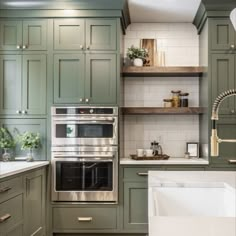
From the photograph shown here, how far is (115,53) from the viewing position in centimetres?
375

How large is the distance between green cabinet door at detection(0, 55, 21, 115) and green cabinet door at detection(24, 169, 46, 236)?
83 centimetres

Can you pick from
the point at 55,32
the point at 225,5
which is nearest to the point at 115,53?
the point at 55,32

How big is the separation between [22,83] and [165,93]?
5.81ft

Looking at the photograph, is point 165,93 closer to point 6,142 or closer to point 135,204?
point 135,204

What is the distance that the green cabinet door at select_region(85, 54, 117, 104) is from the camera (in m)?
3.72

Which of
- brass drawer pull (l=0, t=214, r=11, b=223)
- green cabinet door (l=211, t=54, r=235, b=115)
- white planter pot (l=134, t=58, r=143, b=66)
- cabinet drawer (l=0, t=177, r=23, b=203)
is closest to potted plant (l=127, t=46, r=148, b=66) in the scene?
white planter pot (l=134, t=58, r=143, b=66)

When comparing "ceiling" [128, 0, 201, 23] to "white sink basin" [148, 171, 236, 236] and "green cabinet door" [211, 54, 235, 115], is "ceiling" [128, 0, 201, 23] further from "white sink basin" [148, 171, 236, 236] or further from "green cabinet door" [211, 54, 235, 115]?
"white sink basin" [148, 171, 236, 236]

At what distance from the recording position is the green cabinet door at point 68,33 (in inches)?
148

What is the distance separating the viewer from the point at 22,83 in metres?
3.77

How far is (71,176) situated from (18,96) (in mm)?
1072

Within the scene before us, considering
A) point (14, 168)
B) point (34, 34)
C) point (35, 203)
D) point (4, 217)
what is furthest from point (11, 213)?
point (34, 34)

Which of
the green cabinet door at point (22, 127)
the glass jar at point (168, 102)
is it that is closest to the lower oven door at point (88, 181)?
the green cabinet door at point (22, 127)

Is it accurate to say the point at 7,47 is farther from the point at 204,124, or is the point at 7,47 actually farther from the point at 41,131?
the point at 204,124

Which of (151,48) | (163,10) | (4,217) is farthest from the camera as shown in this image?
(151,48)
